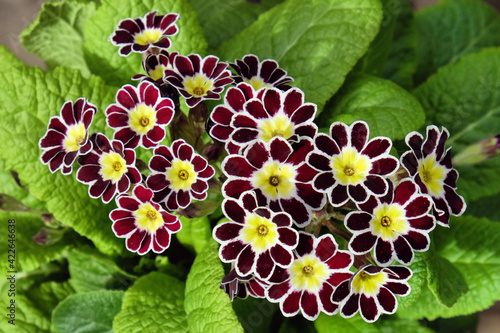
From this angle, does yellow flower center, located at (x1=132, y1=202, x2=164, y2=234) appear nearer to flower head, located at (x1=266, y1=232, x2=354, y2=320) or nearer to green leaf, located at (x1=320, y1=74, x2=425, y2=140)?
flower head, located at (x1=266, y1=232, x2=354, y2=320)

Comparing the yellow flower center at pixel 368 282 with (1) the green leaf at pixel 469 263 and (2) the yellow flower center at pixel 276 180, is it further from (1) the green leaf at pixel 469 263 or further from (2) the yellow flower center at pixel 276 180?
(1) the green leaf at pixel 469 263

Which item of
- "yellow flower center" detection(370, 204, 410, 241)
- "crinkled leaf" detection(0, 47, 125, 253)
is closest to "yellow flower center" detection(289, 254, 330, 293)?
"yellow flower center" detection(370, 204, 410, 241)

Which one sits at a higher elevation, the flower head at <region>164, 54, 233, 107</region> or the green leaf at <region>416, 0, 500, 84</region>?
the flower head at <region>164, 54, 233, 107</region>

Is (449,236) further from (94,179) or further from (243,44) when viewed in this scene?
(94,179)

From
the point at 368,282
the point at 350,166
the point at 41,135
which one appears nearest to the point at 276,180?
the point at 350,166

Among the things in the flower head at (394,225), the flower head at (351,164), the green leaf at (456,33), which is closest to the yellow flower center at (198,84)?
the flower head at (351,164)
